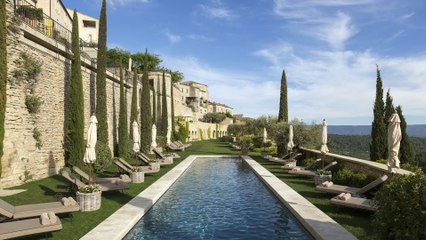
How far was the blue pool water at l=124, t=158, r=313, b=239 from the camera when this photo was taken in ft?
25.3

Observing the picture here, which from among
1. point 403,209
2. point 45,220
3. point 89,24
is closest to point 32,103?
point 45,220

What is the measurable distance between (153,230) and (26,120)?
8.59 m

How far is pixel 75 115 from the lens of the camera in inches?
652

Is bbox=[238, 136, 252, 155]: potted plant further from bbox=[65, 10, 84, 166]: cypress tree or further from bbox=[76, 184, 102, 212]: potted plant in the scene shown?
bbox=[76, 184, 102, 212]: potted plant

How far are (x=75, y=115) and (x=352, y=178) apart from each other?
517 inches

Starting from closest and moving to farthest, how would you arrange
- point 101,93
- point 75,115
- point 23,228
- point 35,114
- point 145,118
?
point 23,228
point 35,114
point 75,115
point 101,93
point 145,118

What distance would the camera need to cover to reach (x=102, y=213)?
8.96m

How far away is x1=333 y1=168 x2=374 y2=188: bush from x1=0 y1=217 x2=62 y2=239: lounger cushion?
34.1 ft

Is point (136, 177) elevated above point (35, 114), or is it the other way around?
point (35, 114)

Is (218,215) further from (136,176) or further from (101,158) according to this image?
(101,158)

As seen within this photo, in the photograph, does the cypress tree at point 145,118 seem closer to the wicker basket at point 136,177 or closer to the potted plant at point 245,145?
the potted plant at point 245,145

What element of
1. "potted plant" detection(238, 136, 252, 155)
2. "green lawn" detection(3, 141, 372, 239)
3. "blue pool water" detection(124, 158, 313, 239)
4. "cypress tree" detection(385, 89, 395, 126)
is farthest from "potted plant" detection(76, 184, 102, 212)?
"cypress tree" detection(385, 89, 395, 126)

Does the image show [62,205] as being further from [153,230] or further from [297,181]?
[297,181]

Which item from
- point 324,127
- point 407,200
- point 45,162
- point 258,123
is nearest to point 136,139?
point 45,162
